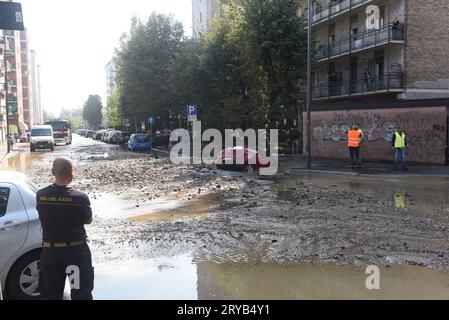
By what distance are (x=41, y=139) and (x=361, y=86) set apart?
91.8 feet

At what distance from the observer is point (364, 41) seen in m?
37.3

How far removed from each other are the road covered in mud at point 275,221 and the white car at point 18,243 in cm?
187

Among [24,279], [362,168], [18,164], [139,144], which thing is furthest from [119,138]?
[24,279]

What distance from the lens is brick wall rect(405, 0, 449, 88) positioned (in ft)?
111

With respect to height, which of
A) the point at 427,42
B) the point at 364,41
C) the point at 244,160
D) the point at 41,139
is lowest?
the point at 244,160

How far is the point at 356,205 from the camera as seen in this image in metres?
12.1

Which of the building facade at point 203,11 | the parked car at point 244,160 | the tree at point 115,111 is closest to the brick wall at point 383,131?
the parked car at point 244,160

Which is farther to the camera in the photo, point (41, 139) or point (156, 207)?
point (41, 139)

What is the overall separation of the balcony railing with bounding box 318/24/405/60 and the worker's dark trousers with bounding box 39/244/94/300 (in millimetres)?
33026

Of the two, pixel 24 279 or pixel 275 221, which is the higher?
pixel 24 279

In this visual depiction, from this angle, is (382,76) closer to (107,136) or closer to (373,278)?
(373,278)

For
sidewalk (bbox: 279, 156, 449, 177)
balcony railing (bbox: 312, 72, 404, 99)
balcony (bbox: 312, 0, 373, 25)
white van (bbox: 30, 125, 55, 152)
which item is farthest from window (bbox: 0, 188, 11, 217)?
white van (bbox: 30, 125, 55, 152)

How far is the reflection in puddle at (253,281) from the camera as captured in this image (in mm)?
5730
